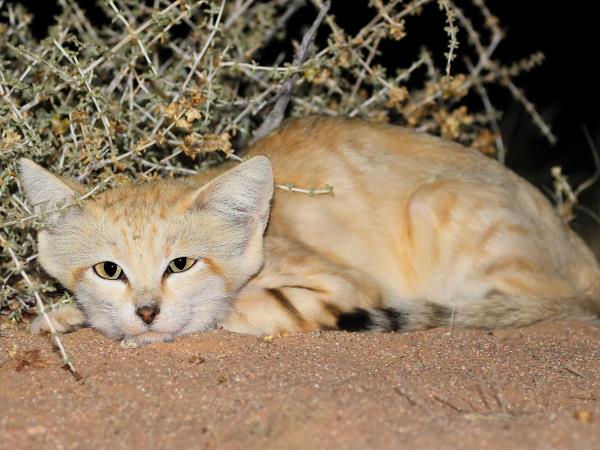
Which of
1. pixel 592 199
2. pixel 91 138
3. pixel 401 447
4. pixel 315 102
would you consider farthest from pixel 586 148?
pixel 401 447

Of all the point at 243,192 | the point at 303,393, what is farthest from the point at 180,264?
the point at 303,393

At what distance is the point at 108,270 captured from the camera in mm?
3539

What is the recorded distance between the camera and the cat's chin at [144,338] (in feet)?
11.2

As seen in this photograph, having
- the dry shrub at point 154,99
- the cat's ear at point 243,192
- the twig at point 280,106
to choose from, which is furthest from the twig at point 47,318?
the twig at point 280,106

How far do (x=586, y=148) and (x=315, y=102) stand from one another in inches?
176

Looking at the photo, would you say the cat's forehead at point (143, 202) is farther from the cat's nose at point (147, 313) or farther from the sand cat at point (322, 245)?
the cat's nose at point (147, 313)

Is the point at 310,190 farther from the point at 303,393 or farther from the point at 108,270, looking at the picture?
the point at 303,393

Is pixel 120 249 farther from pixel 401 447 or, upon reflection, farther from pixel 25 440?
pixel 401 447

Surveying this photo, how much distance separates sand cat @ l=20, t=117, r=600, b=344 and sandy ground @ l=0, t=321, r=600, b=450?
155 mm

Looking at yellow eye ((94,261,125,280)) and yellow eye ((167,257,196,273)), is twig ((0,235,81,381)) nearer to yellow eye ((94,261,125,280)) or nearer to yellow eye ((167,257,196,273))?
yellow eye ((94,261,125,280))

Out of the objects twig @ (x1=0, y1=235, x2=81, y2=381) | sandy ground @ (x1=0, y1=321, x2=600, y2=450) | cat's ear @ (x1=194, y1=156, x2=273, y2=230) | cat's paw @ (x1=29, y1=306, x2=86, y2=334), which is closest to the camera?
sandy ground @ (x1=0, y1=321, x2=600, y2=450)

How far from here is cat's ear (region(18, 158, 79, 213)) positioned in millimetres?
3475

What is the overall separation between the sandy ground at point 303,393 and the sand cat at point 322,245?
0.15 m

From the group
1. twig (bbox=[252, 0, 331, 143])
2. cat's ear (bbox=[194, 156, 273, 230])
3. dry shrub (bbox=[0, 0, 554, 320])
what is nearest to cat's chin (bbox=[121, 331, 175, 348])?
dry shrub (bbox=[0, 0, 554, 320])
